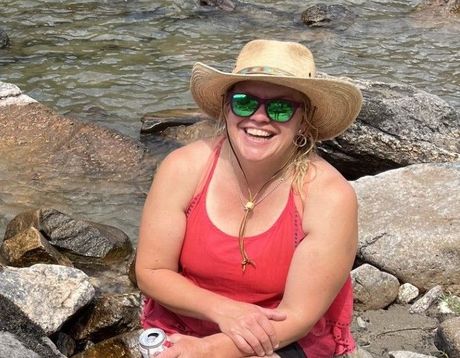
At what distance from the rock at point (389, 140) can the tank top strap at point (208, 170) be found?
13.4ft

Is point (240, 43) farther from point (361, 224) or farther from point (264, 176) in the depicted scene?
point (264, 176)

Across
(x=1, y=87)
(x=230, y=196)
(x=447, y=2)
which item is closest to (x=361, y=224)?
(x=230, y=196)

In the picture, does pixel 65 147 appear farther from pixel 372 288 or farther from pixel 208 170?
pixel 208 170

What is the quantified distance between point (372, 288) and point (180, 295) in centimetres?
238

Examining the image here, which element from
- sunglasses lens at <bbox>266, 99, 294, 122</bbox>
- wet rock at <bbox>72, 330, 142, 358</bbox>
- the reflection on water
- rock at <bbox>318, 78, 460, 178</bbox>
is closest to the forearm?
sunglasses lens at <bbox>266, 99, 294, 122</bbox>

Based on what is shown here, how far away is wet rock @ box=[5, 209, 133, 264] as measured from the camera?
6680 millimetres

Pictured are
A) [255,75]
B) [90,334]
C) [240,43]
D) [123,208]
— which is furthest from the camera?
[240,43]

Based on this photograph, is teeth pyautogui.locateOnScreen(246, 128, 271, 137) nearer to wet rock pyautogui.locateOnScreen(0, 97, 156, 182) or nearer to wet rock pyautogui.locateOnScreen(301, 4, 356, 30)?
wet rock pyautogui.locateOnScreen(0, 97, 156, 182)

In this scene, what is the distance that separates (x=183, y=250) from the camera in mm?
3775

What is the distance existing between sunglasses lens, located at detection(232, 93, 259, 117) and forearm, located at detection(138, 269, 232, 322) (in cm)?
83

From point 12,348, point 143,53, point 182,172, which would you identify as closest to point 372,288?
point 182,172

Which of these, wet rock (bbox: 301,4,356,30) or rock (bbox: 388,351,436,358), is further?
wet rock (bbox: 301,4,356,30)

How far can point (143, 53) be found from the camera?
41.4ft

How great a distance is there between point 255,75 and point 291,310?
107cm
